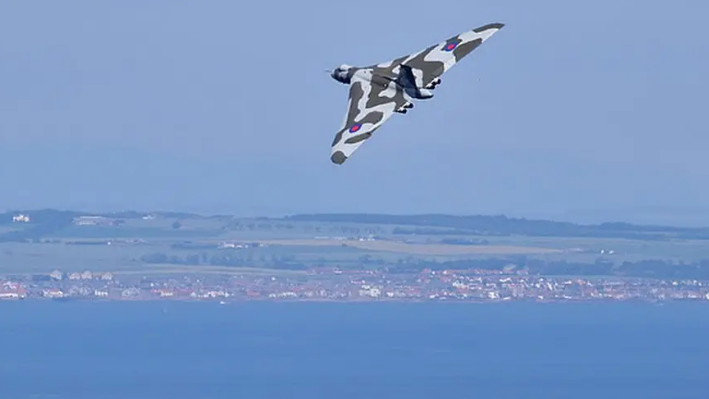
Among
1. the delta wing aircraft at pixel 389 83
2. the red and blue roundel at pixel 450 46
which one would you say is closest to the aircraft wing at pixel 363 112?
the delta wing aircraft at pixel 389 83

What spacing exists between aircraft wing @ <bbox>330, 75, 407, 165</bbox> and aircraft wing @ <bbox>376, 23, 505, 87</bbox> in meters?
1.53

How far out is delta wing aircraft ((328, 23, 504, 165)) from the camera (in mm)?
84375

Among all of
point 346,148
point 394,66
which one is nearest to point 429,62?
point 394,66

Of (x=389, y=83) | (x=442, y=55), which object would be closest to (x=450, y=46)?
(x=442, y=55)

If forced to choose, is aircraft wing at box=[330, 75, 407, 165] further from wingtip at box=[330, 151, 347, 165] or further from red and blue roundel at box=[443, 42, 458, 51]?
red and blue roundel at box=[443, 42, 458, 51]

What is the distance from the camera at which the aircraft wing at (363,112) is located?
8294cm

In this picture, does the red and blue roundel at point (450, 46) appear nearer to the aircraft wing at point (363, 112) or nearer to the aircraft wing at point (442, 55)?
the aircraft wing at point (442, 55)

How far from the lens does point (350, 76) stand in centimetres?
9156

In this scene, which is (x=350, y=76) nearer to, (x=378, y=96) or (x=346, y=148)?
(x=378, y=96)

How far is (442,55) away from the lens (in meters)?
92.9

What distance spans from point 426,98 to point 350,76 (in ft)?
20.0

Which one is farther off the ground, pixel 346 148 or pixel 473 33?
pixel 473 33

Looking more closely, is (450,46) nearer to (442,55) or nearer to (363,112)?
(442,55)

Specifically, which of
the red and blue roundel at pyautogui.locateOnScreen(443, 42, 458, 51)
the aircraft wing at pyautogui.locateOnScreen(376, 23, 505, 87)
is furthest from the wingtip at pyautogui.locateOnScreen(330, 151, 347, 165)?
the red and blue roundel at pyautogui.locateOnScreen(443, 42, 458, 51)
